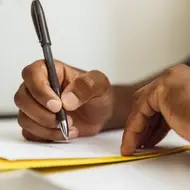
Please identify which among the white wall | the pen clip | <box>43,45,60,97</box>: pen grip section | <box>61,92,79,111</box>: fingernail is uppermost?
the pen clip

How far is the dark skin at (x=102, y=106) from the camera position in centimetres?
55

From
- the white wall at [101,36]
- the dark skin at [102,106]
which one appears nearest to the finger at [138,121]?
the dark skin at [102,106]

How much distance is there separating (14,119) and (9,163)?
1.35 ft

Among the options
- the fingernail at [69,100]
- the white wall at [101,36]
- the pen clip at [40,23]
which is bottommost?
the white wall at [101,36]

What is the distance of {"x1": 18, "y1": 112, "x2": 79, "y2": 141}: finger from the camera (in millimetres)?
671

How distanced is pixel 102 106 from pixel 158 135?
0.15 meters

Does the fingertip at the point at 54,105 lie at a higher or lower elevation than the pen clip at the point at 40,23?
lower

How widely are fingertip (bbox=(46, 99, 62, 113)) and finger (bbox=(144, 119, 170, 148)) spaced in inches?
4.6

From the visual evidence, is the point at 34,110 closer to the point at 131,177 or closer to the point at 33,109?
the point at 33,109

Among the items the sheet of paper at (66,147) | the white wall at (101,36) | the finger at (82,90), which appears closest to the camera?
the sheet of paper at (66,147)

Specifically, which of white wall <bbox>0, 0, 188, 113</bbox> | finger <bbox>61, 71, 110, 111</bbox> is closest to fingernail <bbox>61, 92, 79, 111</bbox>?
finger <bbox>61, 71, 110, 111</bbox>

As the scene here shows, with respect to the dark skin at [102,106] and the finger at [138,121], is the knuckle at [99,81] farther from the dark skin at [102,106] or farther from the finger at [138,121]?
the finger at [138,121]

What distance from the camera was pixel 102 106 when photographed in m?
0.76

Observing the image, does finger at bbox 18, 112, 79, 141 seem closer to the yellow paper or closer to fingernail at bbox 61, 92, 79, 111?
fingernail at bbox 61, 92, 79, 111
